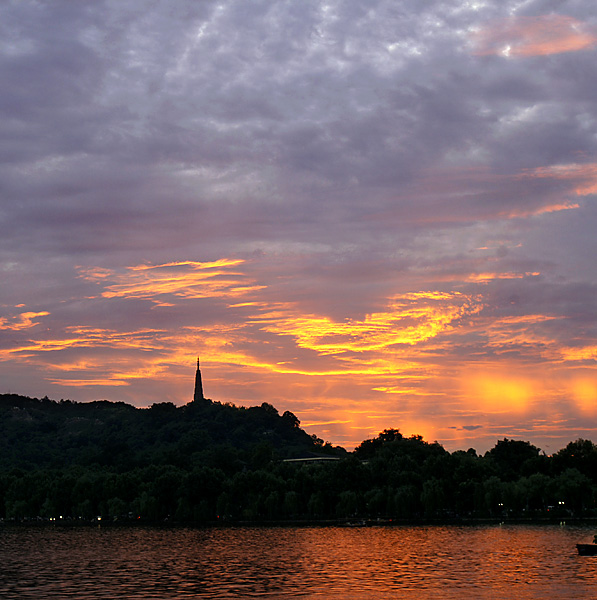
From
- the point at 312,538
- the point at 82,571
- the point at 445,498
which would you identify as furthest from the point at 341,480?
the point at 82,571

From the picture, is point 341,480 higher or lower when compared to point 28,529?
higher

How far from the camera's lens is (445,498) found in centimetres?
17562

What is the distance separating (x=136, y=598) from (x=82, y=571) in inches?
1113

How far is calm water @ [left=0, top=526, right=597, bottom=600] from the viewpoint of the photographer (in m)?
76.4

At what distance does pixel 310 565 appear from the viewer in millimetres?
99375

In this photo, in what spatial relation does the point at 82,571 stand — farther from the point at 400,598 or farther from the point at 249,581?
the point at 400,598

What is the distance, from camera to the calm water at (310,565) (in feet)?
251

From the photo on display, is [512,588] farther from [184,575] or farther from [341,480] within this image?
[341,480]

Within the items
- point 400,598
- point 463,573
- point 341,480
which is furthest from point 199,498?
point 400,598

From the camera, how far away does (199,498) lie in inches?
7603

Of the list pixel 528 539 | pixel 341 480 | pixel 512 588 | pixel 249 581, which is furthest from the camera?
pixel 341 480

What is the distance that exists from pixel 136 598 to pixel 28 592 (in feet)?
42.8

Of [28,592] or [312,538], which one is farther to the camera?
[312,538]

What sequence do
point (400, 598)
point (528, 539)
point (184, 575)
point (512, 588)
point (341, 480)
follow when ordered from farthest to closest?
point (341, 480) → point (528, 539) → point (184, 575) → point (512, 588) → point (400, 598)
